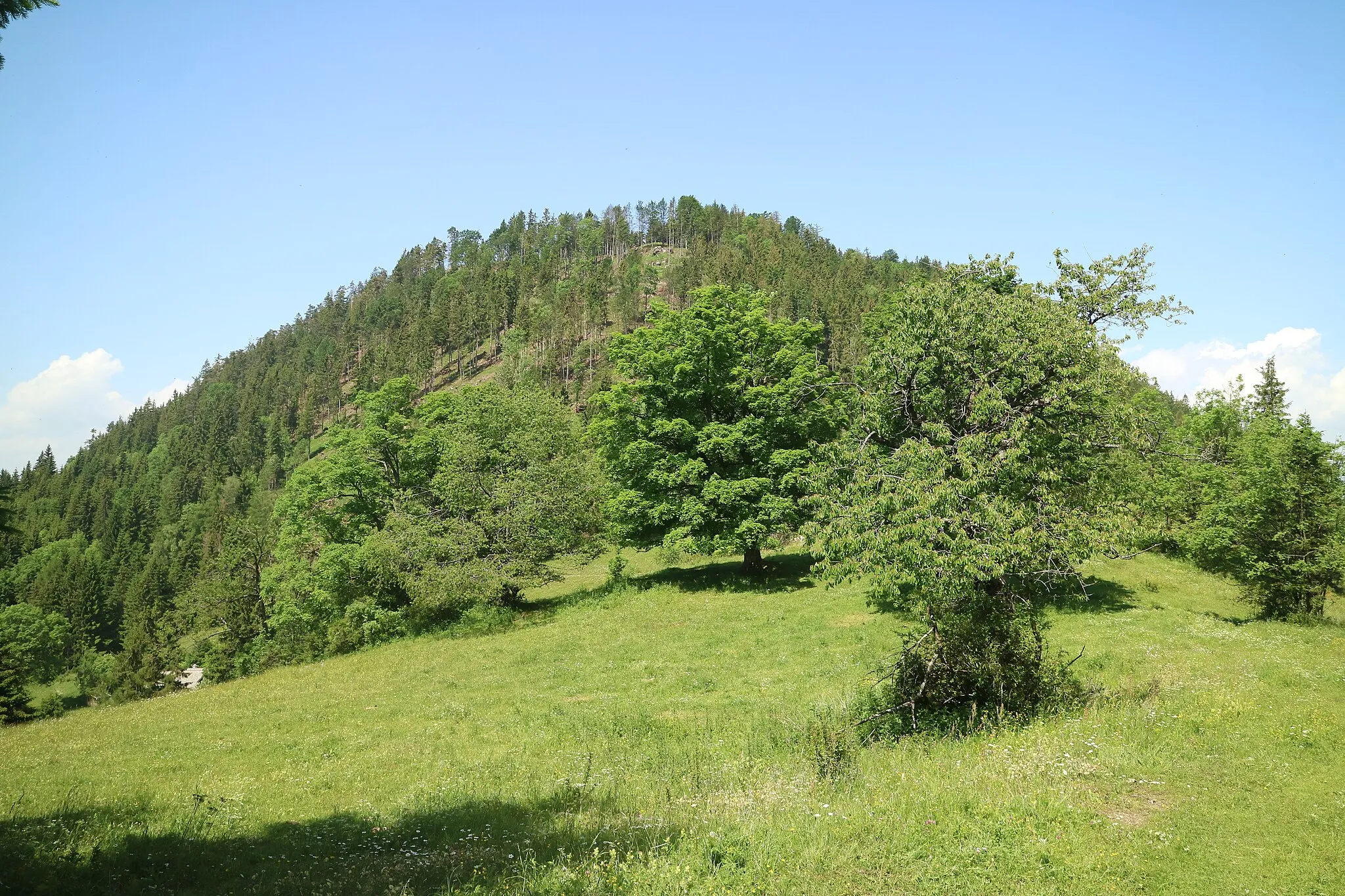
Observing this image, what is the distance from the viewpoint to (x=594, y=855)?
9.55 m

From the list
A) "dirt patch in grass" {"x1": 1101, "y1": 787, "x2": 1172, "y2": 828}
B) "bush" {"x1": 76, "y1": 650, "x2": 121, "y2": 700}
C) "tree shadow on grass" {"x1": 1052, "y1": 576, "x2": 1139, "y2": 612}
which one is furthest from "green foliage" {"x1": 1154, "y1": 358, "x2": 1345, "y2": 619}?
"bush" {"x1": 76, "y1": 650, "x2": 121, "y2": 700}

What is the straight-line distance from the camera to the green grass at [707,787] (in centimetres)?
922

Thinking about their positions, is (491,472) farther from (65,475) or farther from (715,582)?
(65,475)

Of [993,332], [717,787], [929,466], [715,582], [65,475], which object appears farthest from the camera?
[65,475]

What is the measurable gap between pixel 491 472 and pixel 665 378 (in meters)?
11.6

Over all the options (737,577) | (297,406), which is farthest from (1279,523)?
(297,406)

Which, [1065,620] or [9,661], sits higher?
[1065,620]

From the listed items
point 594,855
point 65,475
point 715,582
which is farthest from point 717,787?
point 65,475

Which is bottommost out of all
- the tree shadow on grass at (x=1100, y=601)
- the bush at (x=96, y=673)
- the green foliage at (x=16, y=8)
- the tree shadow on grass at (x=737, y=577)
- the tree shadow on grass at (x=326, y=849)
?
the bush at (x=96, y=673)

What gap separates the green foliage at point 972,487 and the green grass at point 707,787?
2015 millimetres

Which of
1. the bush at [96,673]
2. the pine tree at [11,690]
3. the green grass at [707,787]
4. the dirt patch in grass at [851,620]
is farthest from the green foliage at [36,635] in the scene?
the dirt patch in grass at [851,620]

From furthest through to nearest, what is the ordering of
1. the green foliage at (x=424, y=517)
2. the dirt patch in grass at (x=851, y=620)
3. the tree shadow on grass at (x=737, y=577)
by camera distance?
1. the green foliage at (x=424, y=517)
2. the tree shadow on grass at (x=737, y=577)
3. the dirt patch in grass at (x=851, y=620)

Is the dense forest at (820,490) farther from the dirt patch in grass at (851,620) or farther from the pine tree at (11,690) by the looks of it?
the dirt patch in grass at (851,620)

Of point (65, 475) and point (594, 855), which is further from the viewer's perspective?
point (65, 475)
